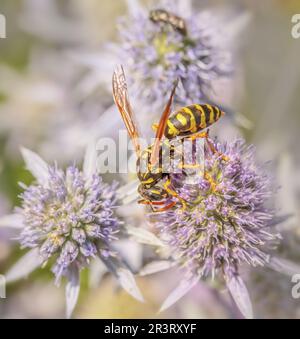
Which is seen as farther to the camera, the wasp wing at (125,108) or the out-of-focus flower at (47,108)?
the out-of-focus flower at (47,108)

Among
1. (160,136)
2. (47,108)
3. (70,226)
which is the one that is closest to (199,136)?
(160,136)

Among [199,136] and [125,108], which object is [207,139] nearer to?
[199,136]

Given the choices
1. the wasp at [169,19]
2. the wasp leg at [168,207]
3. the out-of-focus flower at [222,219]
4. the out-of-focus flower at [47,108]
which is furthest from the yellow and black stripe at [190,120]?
the out-of-focus flower at [47,108]

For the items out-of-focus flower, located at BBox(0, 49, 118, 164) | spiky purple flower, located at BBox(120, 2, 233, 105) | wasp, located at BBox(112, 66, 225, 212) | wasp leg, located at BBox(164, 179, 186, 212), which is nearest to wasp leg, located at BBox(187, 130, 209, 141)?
wasp, located at BBox(112, 66, 225, 212)

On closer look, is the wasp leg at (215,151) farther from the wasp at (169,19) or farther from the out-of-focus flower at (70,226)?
the wasp at (169,19)

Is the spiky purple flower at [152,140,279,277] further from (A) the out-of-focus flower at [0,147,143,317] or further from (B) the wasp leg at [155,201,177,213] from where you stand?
(A) the out-of-focus flower at [0,147,143,317]

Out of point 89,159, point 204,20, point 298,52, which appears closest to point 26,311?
point 89,159

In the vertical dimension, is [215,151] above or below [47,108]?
below

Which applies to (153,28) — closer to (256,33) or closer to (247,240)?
(247,240)
